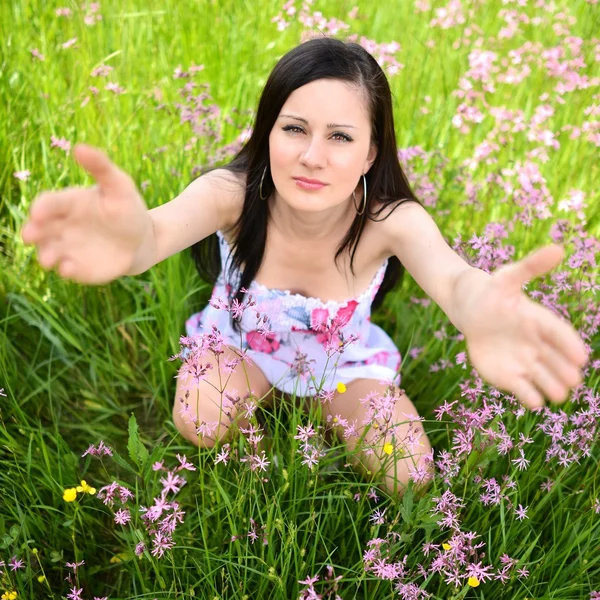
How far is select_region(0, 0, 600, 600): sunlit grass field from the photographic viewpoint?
166cm

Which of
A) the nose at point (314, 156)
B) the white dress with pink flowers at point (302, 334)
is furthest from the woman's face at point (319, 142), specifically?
the white dress with pink flowers at point (302, 334)

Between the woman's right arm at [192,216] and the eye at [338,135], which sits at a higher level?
the eye at [338,135]

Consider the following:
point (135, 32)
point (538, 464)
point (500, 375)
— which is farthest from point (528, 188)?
point (135, 32)

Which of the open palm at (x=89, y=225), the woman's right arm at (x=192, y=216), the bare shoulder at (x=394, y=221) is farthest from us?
the bare shoulder at (x=394, y=221)

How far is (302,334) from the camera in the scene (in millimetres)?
2469

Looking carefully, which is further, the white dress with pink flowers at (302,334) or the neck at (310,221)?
the white dress with pink flowers at (302,334)

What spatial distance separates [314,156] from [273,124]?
28cm

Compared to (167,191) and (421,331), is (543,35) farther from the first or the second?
(167,191)

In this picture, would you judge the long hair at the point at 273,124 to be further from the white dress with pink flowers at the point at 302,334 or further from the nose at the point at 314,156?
the nose at the point at 314,156

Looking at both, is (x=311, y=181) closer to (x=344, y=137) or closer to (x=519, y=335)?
(x=344, y=137)

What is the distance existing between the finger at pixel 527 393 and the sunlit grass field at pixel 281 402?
31cm

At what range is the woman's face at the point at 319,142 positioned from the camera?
1875 millimetres

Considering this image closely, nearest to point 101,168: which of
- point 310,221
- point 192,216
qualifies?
point 192,216

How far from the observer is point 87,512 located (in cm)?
204
